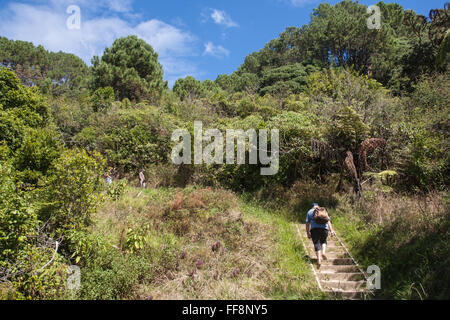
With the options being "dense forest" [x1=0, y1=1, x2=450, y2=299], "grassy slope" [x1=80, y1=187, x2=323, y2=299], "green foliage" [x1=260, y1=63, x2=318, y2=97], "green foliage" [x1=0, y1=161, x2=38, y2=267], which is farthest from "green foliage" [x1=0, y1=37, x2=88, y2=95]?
"green foliage" [x1=0, y1=161, x2=38, y2=267]

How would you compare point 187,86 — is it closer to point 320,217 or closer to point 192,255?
point 192,255

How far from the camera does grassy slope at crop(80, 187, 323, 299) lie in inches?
239

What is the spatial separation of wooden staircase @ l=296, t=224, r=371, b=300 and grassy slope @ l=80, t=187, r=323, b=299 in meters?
0.26

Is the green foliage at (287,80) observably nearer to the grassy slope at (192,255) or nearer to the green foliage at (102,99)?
the green foliage at (102,99)

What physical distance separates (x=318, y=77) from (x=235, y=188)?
14.0 meters

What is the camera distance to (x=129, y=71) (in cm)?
2353

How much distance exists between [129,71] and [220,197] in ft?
56.6

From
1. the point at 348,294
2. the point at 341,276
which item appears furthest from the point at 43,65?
the point at 348,294

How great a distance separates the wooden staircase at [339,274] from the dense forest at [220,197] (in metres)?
0.33

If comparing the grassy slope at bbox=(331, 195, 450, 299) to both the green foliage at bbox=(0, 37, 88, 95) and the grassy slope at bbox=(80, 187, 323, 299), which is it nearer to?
the grassy slope at bbox=(80, 187, 323, 299)

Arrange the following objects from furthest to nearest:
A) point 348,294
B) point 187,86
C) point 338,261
Result: point 187,86, point 338,261, point 348,294
